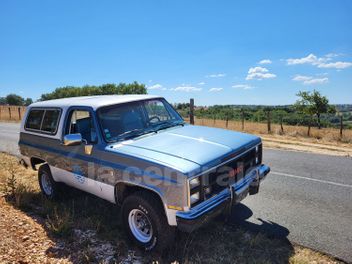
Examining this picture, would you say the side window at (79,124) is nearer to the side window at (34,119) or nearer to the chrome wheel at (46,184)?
the side window at (34,119)

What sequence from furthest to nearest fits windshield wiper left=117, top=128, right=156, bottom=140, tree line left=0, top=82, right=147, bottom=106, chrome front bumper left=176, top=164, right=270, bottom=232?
tree line left=0, top=82, right=147, bottom=106 → windshield wiper left=117, top=128, right=156, bottom=140 → chrome front bumper left=176, top=164, right=270, bottom=232

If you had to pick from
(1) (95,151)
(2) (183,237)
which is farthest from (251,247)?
(1) (95,151)

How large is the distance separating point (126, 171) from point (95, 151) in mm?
743

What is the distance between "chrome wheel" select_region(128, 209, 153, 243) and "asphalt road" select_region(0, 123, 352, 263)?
5.21 feet

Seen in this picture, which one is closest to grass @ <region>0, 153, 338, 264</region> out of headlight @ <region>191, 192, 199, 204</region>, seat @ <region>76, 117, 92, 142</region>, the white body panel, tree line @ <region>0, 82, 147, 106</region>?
the white body panel

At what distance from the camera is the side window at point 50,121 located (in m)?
5.18

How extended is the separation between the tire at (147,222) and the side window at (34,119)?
285 cm

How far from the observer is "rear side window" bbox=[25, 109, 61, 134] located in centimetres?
521

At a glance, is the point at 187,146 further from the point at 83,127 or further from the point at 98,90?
the point at 98,90

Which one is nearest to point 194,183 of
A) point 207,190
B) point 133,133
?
point 207,190

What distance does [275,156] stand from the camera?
32.5 ft

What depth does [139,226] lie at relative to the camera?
12.9 feet

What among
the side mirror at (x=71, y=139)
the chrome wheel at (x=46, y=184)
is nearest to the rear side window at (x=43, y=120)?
the chrome wheel at (x=46, y=184)

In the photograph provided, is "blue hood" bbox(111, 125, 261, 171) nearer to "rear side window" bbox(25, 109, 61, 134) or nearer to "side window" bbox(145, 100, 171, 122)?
"side window" bbox(145, 100, 171, 122)
